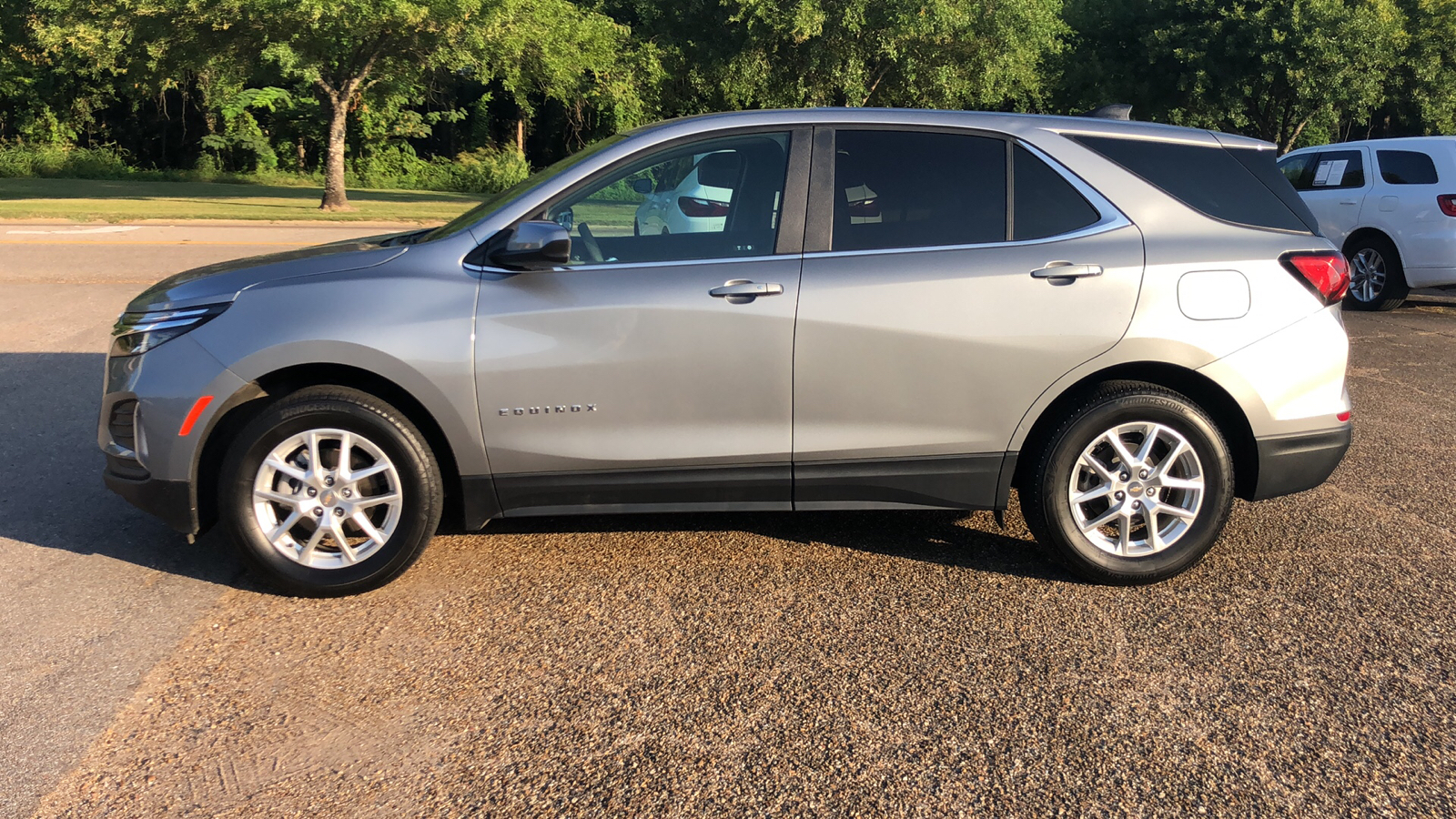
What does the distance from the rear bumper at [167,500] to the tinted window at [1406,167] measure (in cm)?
1199

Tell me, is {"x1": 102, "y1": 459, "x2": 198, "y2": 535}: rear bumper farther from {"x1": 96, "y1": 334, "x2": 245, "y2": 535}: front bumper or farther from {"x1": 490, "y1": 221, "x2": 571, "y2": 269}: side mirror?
{"x1": 490, "y1": 221, "x2": 571, "y2": 269}: side mirror

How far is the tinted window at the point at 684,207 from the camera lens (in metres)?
4.13

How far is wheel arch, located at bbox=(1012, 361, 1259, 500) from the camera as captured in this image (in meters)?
4.22

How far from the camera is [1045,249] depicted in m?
4.14

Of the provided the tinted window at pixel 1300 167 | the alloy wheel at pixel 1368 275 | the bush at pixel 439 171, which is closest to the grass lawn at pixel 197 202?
the bush at pixel 439 171

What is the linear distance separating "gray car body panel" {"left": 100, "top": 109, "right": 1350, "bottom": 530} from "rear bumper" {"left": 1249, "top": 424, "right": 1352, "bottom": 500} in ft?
0.18

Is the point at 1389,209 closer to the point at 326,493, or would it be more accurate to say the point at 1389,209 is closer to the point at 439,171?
the point at 326,493

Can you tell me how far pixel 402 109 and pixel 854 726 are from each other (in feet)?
136

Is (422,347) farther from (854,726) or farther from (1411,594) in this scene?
(1411,594)

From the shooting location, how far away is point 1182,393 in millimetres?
4312

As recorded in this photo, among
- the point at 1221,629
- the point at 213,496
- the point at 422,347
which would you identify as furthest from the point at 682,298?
the point at 1221,629

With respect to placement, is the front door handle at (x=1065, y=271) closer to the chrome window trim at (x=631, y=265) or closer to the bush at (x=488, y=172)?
the chrome window trim at (x=631, y=265)

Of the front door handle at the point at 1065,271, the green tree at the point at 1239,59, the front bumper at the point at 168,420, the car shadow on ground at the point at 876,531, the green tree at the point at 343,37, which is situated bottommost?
the car shadow on ground at the point at 876,531

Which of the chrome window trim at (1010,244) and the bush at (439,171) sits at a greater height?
the bush at (439,171)
